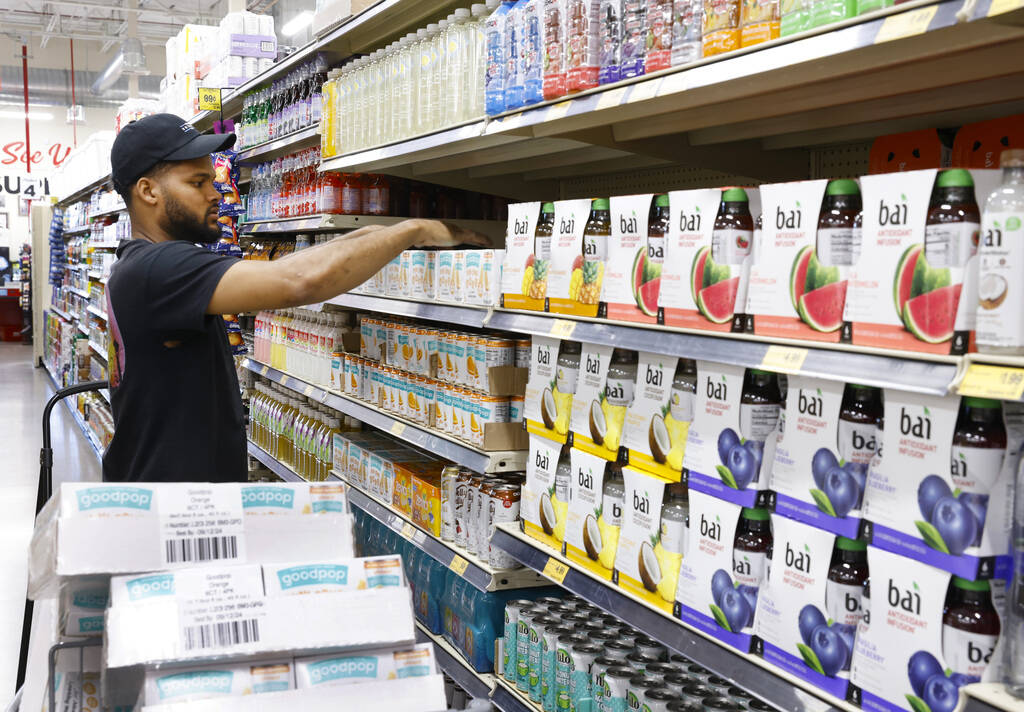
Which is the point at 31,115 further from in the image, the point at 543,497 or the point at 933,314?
the point at 933,314

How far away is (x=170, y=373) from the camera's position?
8.63ft

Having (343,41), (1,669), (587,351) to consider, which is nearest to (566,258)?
(587,351)

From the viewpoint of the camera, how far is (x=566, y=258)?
2.44 meters

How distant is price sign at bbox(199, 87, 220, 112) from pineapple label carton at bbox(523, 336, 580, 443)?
390 cm

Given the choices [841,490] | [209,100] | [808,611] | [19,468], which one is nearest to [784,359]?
[841,490]

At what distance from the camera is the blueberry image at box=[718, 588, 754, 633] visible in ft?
6.14

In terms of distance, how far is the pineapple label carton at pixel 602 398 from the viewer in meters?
2.31

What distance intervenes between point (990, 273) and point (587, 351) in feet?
3.83

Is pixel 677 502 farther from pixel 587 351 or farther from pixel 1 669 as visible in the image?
pixel 1 669

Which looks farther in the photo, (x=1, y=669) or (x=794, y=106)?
(x=1, y=669)

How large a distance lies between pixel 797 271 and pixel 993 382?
18.0 inches

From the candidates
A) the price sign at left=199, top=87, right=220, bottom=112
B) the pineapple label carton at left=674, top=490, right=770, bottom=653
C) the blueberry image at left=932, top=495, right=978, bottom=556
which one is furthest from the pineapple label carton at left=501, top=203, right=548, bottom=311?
the price sign at left=199, top=87, right=220, bottom=112

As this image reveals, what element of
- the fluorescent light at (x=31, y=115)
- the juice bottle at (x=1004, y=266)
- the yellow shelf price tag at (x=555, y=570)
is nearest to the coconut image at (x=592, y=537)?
the yellow shelf price tag at (x=555, y=570)

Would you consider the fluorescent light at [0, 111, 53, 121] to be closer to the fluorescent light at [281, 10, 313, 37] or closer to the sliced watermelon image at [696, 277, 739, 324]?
the fluorescent light at [281, 10, 313, 37]
